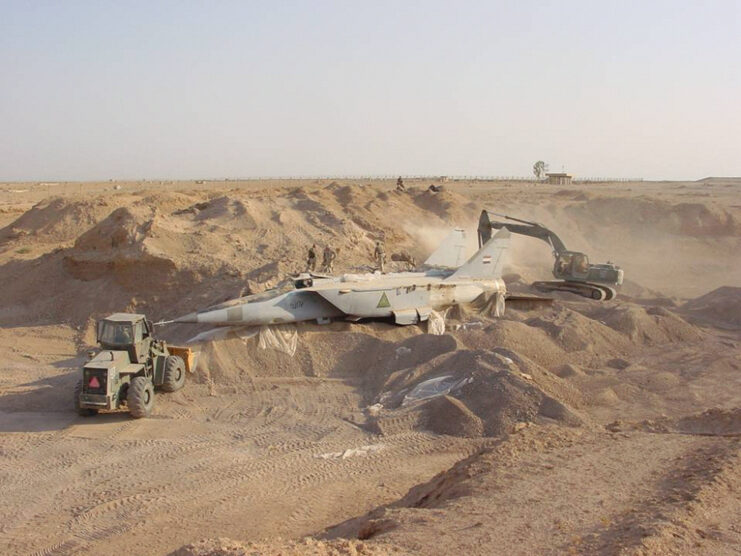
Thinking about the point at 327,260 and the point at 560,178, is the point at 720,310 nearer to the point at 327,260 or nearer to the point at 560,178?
the point at 327,260

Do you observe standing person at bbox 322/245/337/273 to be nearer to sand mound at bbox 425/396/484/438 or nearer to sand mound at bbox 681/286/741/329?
sand mound at bbox 425/396/484/438

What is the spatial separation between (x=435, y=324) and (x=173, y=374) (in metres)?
6.84

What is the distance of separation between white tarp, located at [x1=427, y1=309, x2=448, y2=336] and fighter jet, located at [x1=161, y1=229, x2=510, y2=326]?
0.18 meters

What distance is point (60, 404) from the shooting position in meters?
13.0

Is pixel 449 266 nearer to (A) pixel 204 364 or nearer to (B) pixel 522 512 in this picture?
(A) pixel 204 364

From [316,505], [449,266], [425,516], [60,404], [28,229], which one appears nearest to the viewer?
[425,516]

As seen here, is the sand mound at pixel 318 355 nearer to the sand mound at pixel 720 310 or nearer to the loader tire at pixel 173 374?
the loader tire at pixel 173 374

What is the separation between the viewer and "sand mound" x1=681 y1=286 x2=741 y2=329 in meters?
19.5

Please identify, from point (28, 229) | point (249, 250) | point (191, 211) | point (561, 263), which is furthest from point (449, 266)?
point (28, 229)

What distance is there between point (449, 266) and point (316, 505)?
1203 cm

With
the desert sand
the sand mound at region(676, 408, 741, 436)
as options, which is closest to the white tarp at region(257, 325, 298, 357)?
the desert sand

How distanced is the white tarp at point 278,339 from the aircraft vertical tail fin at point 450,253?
5864mm

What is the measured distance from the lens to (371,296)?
16203 mm

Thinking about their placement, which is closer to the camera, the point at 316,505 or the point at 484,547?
the point at 484,547
